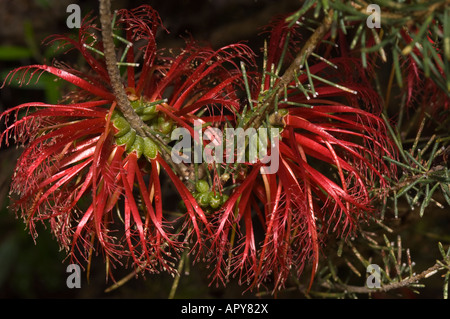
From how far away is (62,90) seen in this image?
3.92 ft

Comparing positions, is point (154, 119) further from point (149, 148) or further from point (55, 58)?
point (55, 58)

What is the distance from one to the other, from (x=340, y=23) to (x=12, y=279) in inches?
49.9

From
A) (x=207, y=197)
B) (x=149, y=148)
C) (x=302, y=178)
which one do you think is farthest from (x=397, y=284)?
(x=149, y=148)

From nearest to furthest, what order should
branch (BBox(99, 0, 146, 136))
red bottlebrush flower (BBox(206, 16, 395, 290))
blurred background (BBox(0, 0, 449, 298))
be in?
branch (BBox(99, 0, 146, 136)) → red bottlebrush flower (BBox(206, 16, 395, 290)) → blurred background (BBox(0, 0, 449, 298))

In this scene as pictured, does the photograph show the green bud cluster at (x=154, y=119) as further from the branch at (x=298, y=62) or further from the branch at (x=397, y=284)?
the branch at (x=397, y=284)

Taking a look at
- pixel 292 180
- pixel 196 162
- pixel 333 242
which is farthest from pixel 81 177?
pixel 333 242

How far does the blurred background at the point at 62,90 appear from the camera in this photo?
117 centimetres

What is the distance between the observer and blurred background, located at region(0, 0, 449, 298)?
1.17 meters

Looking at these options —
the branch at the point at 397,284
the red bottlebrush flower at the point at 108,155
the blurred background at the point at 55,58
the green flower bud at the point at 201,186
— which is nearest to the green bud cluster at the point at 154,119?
the red bottlebrush flower at the point at 108,155

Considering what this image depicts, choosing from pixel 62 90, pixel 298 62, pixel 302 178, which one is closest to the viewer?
pixel 298 62

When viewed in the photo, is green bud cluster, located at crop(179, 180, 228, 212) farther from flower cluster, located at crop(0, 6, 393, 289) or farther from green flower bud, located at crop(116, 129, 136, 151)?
green flower bud, located at crop(116, 129, 136, 151)

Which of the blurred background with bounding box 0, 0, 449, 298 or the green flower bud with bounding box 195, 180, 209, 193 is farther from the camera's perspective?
the blurred background with bounding box 0, 0, 449, 298

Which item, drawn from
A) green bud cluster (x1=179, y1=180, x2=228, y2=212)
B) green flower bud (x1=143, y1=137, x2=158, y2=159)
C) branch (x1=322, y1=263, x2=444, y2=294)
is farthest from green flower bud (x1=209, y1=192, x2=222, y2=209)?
branch (x1=322, y1=263, x2=444, y2=294)

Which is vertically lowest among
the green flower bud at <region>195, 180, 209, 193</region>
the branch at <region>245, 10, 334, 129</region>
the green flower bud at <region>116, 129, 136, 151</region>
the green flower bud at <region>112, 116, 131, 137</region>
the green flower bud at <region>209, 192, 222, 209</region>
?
the green flower bud at <region>209, 192, 222, 209</region>
